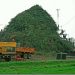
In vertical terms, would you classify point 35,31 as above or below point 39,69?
above

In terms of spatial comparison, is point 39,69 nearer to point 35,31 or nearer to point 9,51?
point 9,51

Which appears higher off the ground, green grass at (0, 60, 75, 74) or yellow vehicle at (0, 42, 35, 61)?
yellow vehicle at (0, 42, 35, 61)

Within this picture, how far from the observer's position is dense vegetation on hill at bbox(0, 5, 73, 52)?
230 ft

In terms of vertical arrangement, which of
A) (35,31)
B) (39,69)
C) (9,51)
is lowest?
(39,69)

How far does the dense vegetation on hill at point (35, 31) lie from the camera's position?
230 feet

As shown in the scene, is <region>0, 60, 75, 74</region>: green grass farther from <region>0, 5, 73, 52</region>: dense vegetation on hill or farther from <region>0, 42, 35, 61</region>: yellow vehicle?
<region>0, 5, 73, 52</region>: dense vegetation on hill

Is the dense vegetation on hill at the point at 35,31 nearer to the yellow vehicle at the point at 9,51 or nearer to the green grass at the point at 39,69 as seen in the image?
the yellow vehicle at the point at 9,51

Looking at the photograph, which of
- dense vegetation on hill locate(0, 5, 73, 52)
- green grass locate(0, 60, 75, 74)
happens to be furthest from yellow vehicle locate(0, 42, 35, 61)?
dense vegetation on hill locate(0, 5, 73, 52)

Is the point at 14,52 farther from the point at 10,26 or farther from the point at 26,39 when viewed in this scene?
the point at 10,26

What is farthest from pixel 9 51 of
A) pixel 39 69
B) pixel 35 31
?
pixel 39 69

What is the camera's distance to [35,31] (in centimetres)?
7356

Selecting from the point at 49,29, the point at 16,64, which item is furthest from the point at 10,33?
the point at 16,64

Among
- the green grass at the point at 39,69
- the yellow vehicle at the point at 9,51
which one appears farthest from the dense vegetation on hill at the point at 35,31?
the green grass at the point at 39,69

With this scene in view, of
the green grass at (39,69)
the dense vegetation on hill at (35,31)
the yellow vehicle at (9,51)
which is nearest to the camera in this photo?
the green grass at (39,69)
